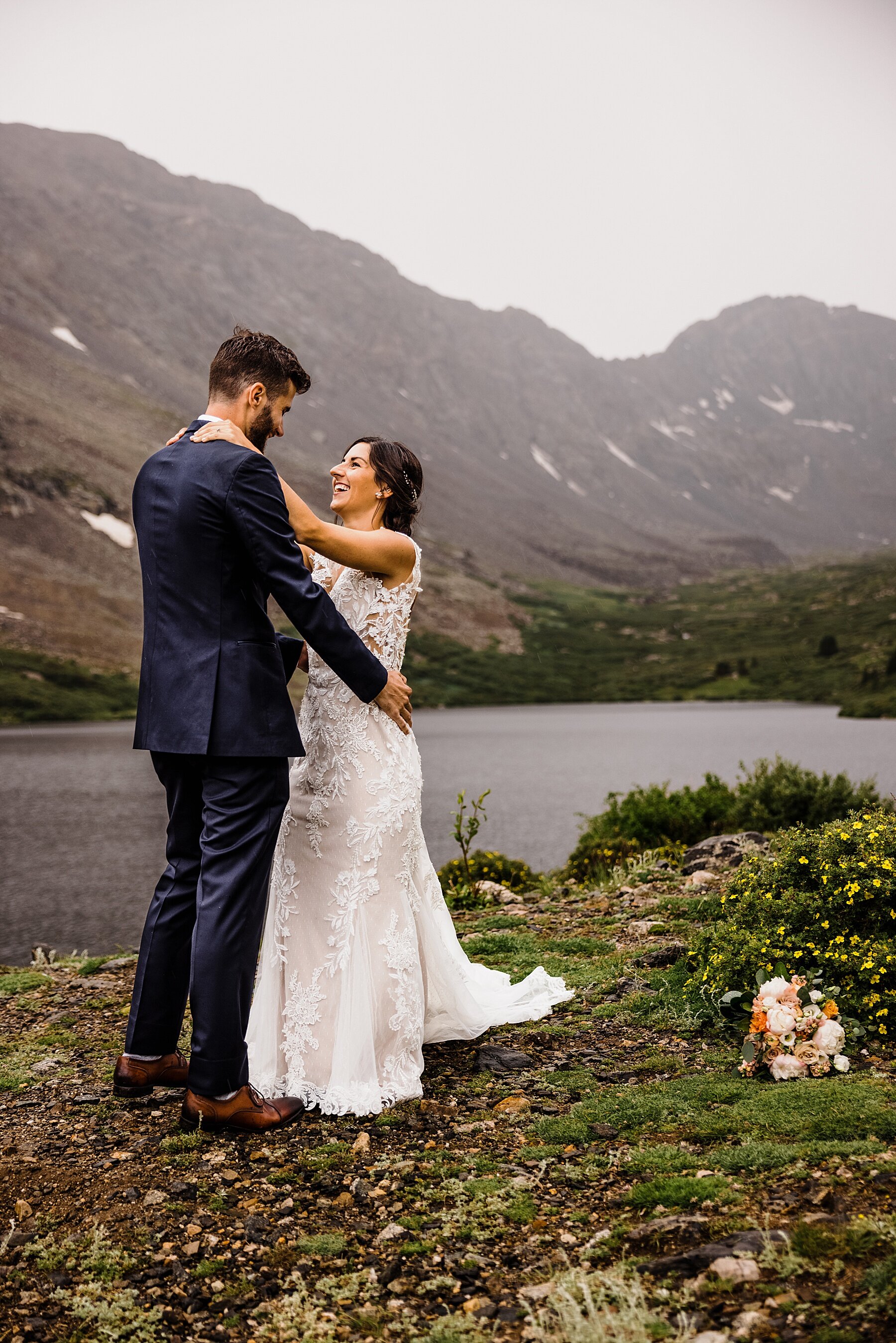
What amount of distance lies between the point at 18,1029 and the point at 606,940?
4.14m

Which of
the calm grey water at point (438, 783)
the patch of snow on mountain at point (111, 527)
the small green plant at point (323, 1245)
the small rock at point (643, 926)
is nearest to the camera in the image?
the small green plant at point (323, 1245)

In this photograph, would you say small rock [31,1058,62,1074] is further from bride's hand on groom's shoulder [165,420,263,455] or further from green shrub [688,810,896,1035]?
green shrub [688,810,896,1035]

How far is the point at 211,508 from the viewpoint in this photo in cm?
397

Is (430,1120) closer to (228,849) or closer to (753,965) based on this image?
(228,849)

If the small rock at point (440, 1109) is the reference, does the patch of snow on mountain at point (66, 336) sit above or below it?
above

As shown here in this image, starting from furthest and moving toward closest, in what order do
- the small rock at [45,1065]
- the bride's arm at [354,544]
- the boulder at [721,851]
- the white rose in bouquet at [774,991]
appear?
the boulder at [721,851] → the small rock at [45,1065] → the white rose in bouquet at [774,991] → the bride's arm at [354,544]

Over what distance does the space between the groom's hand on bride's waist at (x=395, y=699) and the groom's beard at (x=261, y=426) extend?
125 cm

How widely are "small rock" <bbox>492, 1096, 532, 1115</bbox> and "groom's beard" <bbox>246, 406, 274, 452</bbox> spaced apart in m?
3.19

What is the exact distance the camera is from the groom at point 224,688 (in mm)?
3980

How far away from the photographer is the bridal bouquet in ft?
13.8

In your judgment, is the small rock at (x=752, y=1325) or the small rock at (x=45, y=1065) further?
the small rock at (x=45, y=1065)

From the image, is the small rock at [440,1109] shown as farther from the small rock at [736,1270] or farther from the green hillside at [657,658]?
the green hillside at [657,658]

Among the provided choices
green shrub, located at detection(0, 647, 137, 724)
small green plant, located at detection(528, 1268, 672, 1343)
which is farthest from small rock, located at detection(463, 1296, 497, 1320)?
green shrub, located at detection(0, 647, 137, 724)

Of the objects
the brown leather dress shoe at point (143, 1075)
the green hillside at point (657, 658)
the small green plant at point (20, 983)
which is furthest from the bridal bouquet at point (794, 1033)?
the green hillside at point (657, 658)
